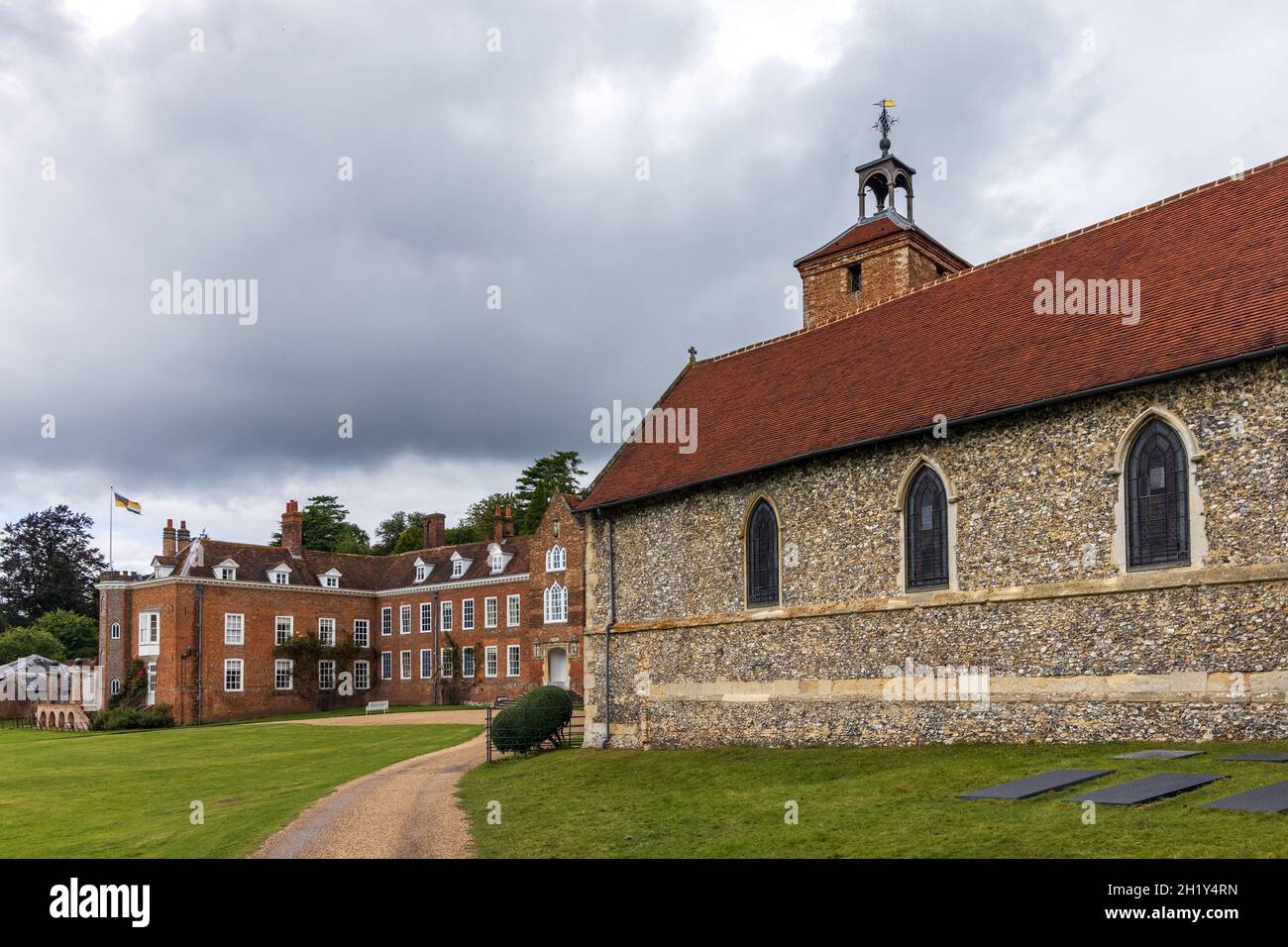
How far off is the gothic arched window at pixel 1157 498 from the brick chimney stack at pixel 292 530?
52.5 m

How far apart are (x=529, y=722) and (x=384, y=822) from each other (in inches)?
405

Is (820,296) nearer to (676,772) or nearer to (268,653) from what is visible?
(676,772)

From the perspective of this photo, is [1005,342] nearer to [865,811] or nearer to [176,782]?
[865,811]

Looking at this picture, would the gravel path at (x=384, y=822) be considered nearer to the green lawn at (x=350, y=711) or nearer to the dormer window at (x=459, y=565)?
the green lawn at (x=350, y=711)

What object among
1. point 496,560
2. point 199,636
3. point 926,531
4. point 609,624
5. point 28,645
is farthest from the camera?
point 28,645

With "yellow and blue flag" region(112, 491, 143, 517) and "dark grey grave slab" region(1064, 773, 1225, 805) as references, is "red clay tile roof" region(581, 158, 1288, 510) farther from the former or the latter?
"yellow and blue flag" region(112, 491, 143, 517)

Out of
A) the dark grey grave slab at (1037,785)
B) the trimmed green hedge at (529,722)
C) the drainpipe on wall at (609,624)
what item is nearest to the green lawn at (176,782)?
the trimmed green hedge at (529,722)

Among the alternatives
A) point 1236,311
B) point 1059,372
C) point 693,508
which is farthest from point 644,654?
point 1236,311

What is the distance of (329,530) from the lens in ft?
304

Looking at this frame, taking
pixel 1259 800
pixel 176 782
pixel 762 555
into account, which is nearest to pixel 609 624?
pixel 762 555

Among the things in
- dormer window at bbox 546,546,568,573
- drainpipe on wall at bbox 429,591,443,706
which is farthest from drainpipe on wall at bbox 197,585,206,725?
dormer window at bbox 546,546,568,573

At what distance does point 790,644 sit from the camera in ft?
73.4

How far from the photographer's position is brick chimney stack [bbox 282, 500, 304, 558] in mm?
61938

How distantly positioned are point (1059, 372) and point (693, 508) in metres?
9.65
